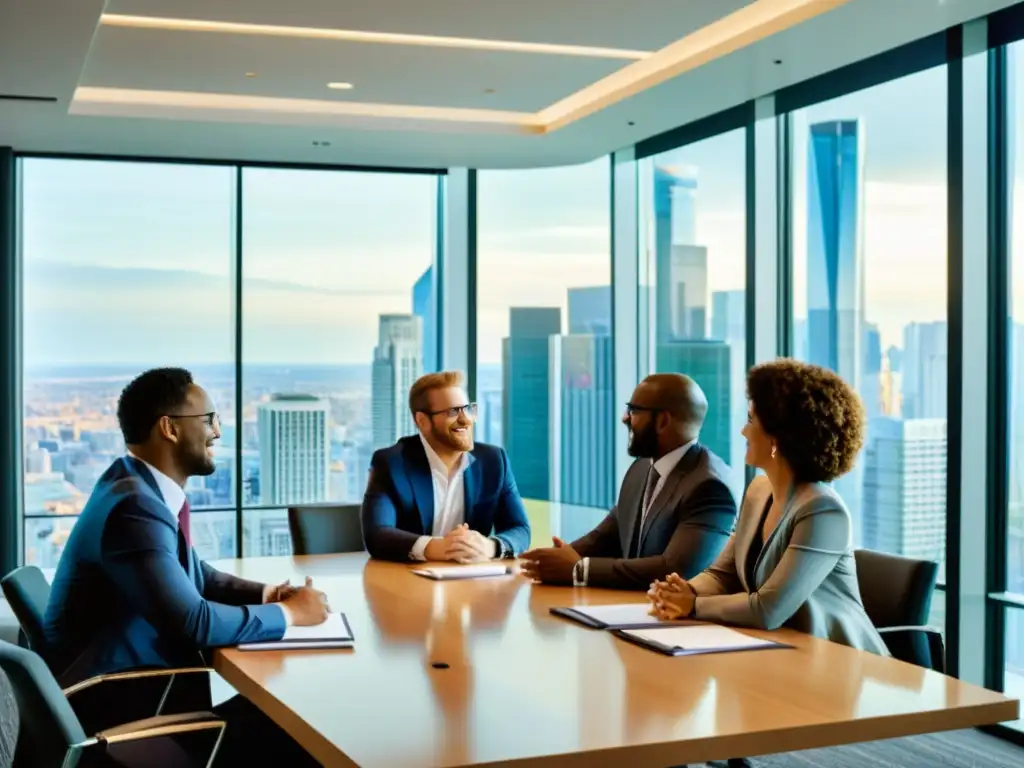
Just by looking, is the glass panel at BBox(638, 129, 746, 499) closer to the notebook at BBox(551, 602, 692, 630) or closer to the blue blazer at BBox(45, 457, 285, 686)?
the notebook at BBox(551, 602, 692, 630)

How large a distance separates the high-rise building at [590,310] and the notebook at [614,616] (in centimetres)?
494

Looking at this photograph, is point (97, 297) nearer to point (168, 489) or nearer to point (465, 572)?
point (465, 572)

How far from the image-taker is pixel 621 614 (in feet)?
10.9

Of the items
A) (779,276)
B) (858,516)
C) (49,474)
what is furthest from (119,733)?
(49,474)

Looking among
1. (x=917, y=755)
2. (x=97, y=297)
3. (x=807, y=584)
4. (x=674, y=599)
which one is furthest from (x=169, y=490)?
(x=97, y=297)

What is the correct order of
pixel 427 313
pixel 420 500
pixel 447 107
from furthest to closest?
pixel 427 313
pixel 447 107
pixel 420 500

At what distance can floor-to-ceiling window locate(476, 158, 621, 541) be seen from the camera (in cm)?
836

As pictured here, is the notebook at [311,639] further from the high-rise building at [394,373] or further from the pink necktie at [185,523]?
the high-rise building at [394,373]

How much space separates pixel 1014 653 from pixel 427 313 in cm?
475

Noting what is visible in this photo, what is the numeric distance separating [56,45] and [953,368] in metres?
4.00

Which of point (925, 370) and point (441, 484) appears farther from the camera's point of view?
point (925, 370)

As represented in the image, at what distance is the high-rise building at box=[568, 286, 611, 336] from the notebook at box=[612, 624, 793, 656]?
5280 mm

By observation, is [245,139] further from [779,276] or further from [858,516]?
Answer: [858,516]

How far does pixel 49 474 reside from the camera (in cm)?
799
